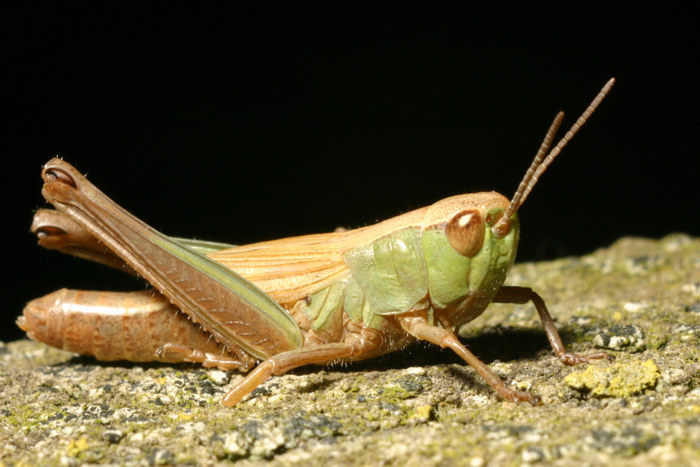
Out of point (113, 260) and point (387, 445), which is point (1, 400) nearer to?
point (113, 260)

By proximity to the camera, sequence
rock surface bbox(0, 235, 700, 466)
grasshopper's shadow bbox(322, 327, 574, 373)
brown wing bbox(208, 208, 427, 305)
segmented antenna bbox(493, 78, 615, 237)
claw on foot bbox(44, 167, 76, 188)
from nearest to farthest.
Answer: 1. rock surface bbox(0, 235, 700, 466)
2. segmented antenna bbox(493, 78, 615, 237)
3. claw on foot bbox(44, 167, 76, 188)
4. brown wing bbox(208, 208, 427, 305)
5. grasshopper's shadow bbox(322, 327, 574, 373)

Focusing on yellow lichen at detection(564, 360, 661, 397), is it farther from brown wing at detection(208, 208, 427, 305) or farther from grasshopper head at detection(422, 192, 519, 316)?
brown wing at detection(208, 208, 427, 305)

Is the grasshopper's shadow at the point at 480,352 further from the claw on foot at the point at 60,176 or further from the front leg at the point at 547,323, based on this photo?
the claw on foot at the point at 60,176

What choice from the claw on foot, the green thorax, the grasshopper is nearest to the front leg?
the grasshopper

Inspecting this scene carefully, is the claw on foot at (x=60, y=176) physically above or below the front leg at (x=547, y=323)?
above

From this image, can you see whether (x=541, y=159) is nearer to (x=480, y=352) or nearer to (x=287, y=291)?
(x=480, y=352)

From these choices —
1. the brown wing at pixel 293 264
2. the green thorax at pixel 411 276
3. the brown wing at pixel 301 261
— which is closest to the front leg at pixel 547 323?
the green thorax at pixel 411 276
